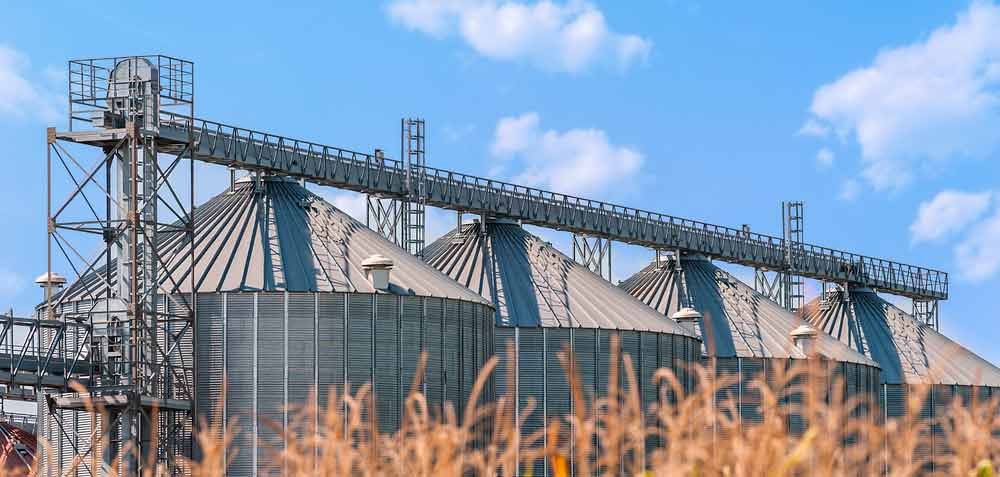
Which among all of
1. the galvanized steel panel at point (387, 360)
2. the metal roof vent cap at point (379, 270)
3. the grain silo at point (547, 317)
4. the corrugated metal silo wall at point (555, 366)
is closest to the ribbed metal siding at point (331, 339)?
the galvanized steel panel at point (387, 360)

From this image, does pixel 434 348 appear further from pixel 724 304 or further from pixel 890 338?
pixel 890 338

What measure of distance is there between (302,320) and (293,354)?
1.06 metres

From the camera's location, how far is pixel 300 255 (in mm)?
51062

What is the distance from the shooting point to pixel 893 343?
283 feet

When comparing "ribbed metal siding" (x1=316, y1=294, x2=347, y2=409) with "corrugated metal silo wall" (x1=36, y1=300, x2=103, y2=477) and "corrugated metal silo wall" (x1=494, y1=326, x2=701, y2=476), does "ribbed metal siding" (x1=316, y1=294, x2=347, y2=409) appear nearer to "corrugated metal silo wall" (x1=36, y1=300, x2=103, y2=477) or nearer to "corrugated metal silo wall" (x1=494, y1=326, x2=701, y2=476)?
"corrugated metal silo wall" (x1=36, y1=300, x2=103, y2=477)

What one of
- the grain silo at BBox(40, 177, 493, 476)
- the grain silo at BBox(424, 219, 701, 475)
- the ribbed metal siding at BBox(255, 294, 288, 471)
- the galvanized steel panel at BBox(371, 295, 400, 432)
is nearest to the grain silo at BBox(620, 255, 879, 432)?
the grain silo at BBox(424, 219, 701, 475)

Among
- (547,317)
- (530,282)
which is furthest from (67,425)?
(530,282)

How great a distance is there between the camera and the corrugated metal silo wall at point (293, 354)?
47.7 m

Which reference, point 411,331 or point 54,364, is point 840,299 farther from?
point 54,364

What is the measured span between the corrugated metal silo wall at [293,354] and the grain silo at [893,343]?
35.5 m

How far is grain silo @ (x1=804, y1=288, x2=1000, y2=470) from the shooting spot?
81562 millimetres

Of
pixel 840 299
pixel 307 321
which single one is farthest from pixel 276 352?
pixel 840 299

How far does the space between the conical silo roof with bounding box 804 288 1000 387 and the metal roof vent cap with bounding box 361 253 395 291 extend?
36453 millimetres

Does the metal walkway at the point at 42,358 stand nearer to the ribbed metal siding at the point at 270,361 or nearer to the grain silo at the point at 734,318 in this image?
the ribbed metal siding at the point at 270,361
